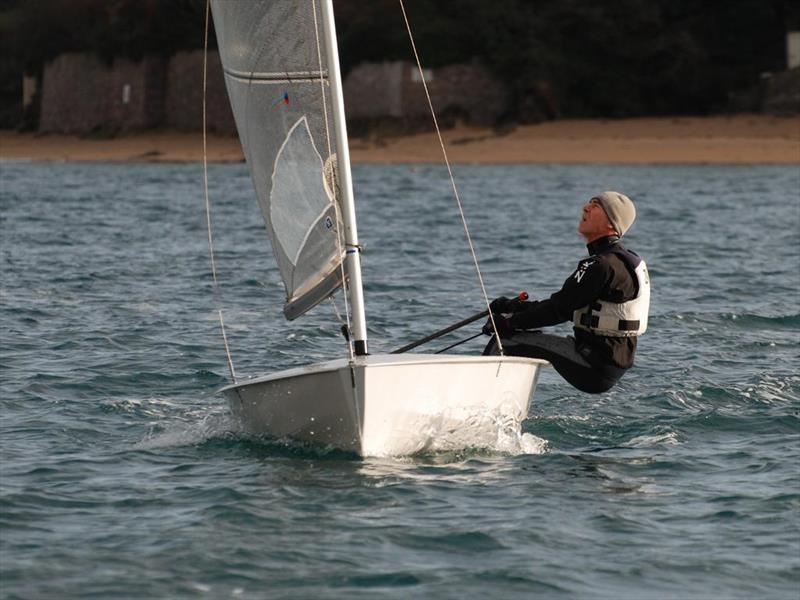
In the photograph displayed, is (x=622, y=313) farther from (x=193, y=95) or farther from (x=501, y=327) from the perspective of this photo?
(x=193, y=95)

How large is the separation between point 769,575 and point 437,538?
5.73 ft

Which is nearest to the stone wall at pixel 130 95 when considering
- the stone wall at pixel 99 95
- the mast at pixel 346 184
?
the stone wall at pixel 99 95

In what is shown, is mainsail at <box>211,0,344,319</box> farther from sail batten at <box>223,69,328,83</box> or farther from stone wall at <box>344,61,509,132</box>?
stone wall at <box>344,61,509,132</box>

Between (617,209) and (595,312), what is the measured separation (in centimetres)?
72

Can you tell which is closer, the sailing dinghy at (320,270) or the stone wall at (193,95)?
the sailing dinghy at (320,270)

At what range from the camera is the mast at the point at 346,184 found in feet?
31.4

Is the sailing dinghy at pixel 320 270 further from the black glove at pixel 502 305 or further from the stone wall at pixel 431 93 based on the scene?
the stone wall at pixel 431 93

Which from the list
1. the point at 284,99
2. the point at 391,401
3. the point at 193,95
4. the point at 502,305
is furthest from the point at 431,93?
the point at 391,401

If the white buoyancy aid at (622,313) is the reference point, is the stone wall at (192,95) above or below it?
above

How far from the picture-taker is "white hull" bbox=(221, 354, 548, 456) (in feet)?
29.8

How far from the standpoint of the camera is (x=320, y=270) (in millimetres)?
10156

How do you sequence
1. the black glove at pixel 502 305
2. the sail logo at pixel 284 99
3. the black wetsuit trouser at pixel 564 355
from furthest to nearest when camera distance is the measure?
1. the black glove at pixel 502 305
2. the black wetsuit trouser at pixel 564 355
3. the sail logo at pixel 284 99

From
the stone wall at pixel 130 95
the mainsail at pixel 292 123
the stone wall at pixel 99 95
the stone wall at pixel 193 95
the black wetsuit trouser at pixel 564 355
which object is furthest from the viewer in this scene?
the stone wall at pixel 99 95

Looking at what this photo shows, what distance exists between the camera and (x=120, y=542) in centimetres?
800
